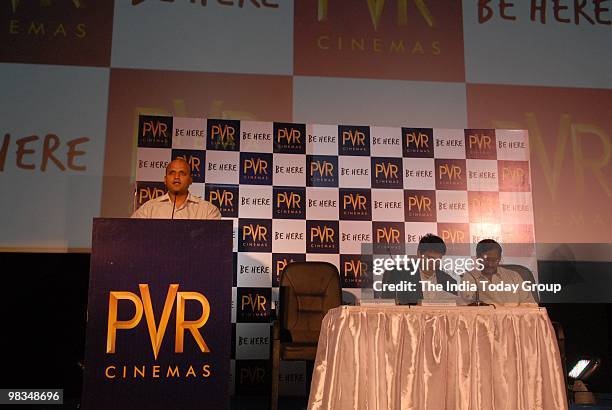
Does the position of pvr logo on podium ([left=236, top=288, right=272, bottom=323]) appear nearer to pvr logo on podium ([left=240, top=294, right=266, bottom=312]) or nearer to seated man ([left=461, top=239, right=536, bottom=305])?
pvr logo on podium ([left=240, top=294, right=266, bottom=312])

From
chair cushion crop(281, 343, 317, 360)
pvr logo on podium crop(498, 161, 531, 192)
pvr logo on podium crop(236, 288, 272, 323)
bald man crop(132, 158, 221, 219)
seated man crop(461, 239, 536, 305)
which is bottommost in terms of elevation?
chair cushion crop(281, 343, 317, 360)

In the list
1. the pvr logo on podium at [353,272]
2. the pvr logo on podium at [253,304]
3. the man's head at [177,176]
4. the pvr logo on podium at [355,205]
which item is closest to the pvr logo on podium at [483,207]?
the pvr logo on podium at [355,205]

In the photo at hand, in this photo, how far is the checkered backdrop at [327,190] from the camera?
4.09m

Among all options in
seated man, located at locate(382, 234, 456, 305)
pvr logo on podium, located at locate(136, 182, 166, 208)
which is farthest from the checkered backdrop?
seated man, located at locate(382, 234, 456, 305)

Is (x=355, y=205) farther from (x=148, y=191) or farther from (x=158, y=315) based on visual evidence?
(x=158, y=315)

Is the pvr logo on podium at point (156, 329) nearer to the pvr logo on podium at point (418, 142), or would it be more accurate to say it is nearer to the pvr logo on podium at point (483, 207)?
the pvr logo on podium at point (418, 142)

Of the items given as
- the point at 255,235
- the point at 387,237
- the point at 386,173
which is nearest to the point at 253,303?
the point at 255,235

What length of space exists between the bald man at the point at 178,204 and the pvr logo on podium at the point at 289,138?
929 millimetres

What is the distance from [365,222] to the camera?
4.20 metres

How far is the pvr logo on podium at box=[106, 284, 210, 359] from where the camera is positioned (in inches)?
90.4

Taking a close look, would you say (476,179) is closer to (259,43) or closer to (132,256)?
(259,43)

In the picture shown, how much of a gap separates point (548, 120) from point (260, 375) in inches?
109

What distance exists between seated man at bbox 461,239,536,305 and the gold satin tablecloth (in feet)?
4.48

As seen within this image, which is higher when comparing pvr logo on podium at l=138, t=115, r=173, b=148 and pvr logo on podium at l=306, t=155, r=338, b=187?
pvr logo on podium at l=138, t=115, r=173, b=148
